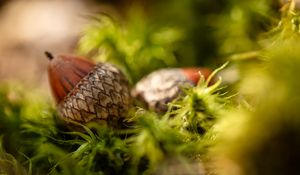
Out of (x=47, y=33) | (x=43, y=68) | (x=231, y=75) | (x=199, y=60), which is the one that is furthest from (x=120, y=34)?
(x=47, y=33)

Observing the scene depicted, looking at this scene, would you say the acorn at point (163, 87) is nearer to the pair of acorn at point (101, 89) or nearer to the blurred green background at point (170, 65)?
the pair of acorn at point (101, 89)

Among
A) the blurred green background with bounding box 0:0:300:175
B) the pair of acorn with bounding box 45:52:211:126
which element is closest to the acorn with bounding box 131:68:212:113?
the pair of acorn with bounding box 45:52:211:126

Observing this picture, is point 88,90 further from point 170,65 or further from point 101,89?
point 170,65

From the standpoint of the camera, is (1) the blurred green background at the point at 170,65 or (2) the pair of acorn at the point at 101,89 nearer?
(1) the blurred green background at the point at 170,65

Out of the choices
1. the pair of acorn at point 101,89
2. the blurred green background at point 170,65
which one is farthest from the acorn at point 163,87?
the blurred green background at point 170,65

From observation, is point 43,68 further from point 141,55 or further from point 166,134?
point 166,134

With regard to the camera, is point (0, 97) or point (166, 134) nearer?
point (166, 134)

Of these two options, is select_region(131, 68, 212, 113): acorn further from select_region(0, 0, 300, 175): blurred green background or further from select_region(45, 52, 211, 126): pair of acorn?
select_region(0, 0, 300, 175): blurred green background

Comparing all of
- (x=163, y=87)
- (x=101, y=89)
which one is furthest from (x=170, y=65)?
(x=101, y=89)
